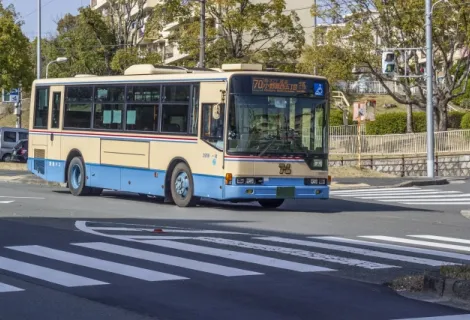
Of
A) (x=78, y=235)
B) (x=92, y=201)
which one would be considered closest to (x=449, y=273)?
(x=78, y=235)

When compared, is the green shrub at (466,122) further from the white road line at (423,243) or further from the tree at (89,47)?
the white road line at (423,243)

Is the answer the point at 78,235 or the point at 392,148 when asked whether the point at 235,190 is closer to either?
the point at 78,235

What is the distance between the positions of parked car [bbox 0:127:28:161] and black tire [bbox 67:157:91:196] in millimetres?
27202

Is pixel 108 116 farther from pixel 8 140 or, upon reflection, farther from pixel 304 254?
pixel 8 140

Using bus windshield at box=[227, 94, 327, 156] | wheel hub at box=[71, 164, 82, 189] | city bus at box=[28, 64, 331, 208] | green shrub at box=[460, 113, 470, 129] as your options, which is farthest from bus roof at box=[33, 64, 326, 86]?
green shrub at box=[460, 113, 470, 129]

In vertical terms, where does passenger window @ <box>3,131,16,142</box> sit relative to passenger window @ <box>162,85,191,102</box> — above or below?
below

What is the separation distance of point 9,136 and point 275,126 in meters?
35.0

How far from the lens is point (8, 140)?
53344 millimetres

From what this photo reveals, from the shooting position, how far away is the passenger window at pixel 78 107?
25.9 metres

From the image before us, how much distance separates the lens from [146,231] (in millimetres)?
16328

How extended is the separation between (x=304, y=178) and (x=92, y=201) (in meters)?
5.92

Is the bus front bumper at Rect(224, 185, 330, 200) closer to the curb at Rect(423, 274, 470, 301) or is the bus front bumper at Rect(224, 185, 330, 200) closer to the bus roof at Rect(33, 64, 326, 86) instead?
the bus roof at Rect(33, 64, 326, 86)

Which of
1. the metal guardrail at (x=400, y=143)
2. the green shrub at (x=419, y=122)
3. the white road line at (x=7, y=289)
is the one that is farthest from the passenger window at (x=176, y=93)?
the green shrub at (x=419, y=122)

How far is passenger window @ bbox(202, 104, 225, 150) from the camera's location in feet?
69.2
